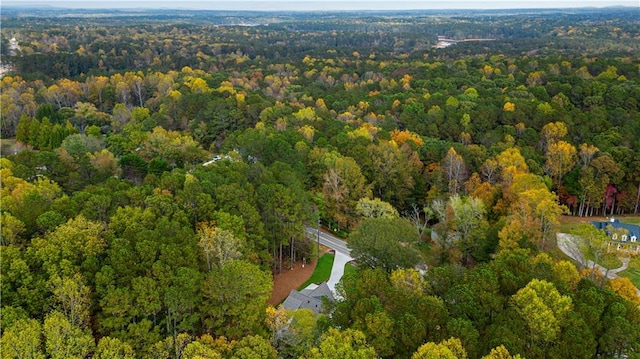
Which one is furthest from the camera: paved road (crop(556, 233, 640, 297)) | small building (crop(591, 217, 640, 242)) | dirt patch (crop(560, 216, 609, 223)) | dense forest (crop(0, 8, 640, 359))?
dirt patch (crop(560, 216, 609, 223))

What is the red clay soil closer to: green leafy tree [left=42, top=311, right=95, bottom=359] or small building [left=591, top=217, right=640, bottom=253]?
green leafy tree [left=42, top=311, right=95, bottom=359]

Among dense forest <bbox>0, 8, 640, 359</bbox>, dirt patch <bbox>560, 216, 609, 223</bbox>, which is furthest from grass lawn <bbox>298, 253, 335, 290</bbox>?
dirt patch <bbox>560, 216, 609, 223</bbox>

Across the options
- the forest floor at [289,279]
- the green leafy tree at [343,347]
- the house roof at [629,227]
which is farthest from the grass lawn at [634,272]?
the green leafy tree at [343,347]

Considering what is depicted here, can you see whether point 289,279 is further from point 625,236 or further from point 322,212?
point 625,236

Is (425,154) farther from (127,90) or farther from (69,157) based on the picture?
(127,90)

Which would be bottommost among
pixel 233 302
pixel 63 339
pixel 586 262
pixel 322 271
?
pixel 322 271

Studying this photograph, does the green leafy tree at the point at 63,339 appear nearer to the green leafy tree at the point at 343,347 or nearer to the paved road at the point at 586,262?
the green leafy tree at the point at 343,347

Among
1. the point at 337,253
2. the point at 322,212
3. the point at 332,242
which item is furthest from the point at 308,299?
the point at 322,212

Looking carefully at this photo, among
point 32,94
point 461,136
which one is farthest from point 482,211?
point 32,94
